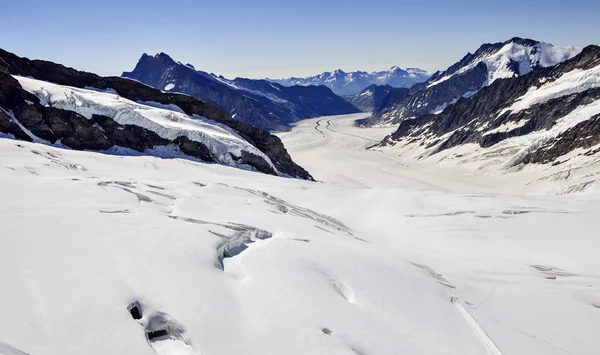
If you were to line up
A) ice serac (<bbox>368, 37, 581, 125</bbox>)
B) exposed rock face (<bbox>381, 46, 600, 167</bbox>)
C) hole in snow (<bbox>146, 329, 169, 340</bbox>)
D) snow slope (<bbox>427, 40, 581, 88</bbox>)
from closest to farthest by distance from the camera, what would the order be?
1. hole in snow (<bbox>146, 329, 169, 340</bbox>)
2. exposed rock face (<bbox>381, 46, 600, 167</bbox>)
3. snow slope (<bbox>427, 40, 581, 88</bbox>)
4. ice serac (<bbox>368, 37, 581, 125</bbox>)

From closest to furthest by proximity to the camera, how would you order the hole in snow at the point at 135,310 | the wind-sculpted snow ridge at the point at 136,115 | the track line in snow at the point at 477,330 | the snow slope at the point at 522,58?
1. the hole in snow at the point at 135,310
2. the track line in snow at the point at 477,330
3. the wind-sculpted snow ridge at the point at 136,115
4. the snow slope at the point at 522,58

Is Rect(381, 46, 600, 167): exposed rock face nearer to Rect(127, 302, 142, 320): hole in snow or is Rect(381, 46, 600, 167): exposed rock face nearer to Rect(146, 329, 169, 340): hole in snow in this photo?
Rect(146, 329, 169, 340): hole in snow

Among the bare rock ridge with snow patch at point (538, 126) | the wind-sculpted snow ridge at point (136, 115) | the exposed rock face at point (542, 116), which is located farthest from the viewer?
the exposed rock face at point (542, 116)

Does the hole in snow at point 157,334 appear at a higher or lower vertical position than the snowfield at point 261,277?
lower

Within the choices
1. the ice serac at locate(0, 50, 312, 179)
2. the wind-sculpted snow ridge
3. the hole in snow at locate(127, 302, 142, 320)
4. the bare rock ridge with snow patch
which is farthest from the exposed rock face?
the hole in snow at locate(127, 302, 142, 320)

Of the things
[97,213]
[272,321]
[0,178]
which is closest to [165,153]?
[0,178]

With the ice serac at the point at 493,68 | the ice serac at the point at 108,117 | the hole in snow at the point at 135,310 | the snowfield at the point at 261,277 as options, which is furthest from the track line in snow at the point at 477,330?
the ice serac at the point at 493,68

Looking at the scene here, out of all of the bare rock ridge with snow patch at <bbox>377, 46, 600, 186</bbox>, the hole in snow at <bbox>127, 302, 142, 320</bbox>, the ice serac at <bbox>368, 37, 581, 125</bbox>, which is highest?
the ice serac at <bbox>368, 37, 581, 125</bbox>

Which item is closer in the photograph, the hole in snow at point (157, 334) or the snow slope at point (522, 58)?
the hole in snow at point (157, 334)

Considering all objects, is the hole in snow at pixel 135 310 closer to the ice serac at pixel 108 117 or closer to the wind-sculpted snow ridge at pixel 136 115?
the ice serac at pixel 108 117
